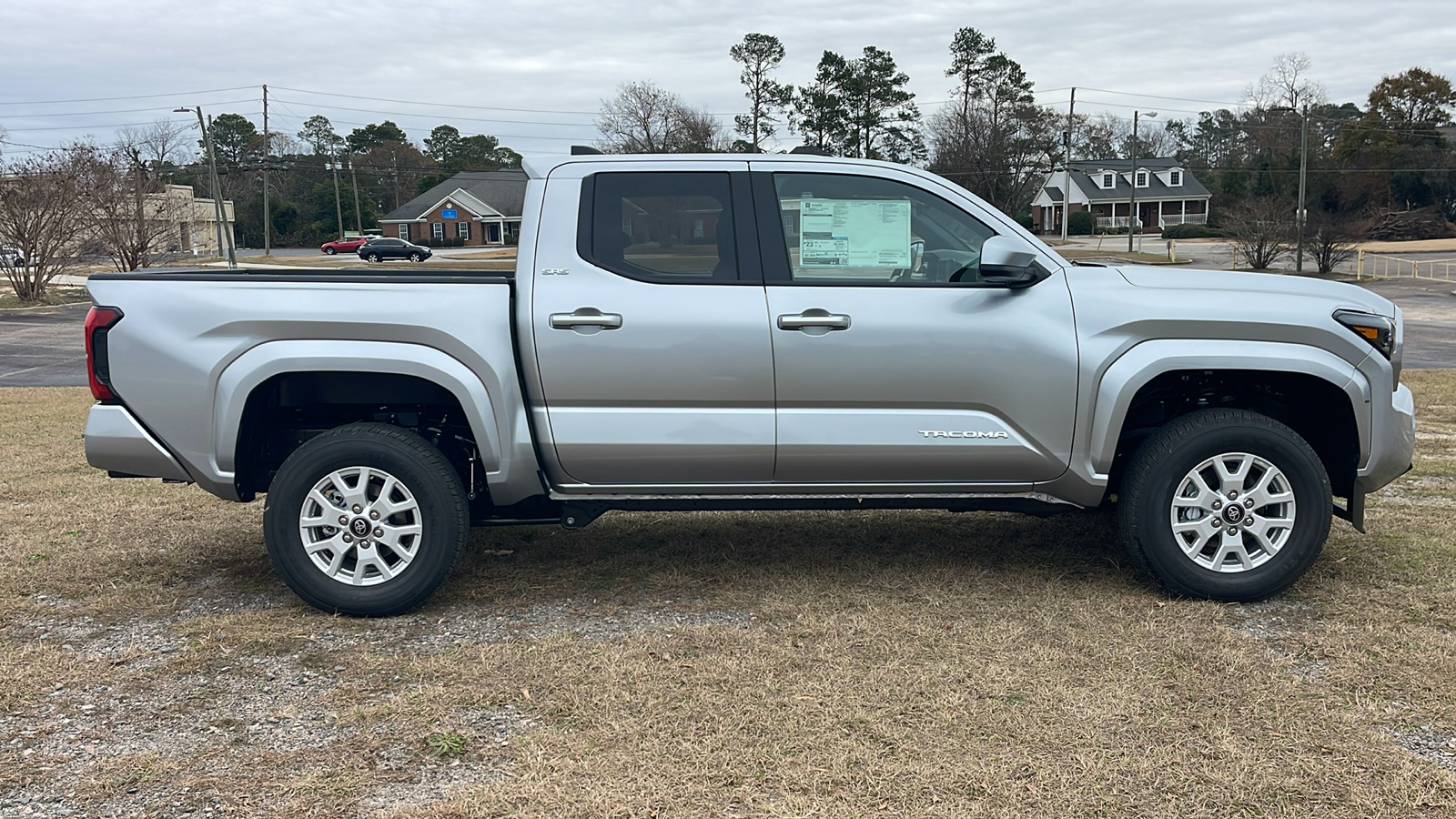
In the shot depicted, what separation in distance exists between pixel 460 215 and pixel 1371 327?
77.9 m

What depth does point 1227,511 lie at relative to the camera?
15.4ft

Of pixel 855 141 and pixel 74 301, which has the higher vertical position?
pixel 855 141

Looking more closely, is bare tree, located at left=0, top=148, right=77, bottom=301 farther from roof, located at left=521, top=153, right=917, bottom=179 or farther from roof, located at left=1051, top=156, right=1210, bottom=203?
roof, located at left=1051, top=156, right=1210, bottom=203

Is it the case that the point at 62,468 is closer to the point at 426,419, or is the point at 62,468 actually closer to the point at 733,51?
the point at 426,419

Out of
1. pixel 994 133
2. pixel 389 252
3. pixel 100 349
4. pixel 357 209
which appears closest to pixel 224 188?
pixel 357 209

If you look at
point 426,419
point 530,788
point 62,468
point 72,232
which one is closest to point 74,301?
point 72,232

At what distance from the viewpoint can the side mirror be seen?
4457mm

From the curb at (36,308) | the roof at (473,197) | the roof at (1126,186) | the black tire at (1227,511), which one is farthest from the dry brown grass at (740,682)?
the roof at (1126,186)

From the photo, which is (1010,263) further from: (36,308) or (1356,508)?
(36,308)

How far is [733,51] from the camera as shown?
6712 cm

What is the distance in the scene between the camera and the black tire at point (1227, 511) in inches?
182

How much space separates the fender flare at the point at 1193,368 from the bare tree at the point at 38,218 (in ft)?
105

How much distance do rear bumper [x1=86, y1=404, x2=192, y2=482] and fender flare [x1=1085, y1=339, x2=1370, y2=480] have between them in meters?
3.80

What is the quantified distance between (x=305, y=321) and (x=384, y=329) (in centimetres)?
32
